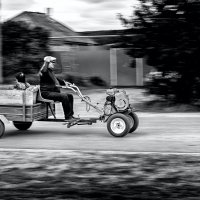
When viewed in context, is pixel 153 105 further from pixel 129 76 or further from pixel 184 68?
pixel 129 76

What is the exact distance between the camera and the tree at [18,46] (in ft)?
83.6

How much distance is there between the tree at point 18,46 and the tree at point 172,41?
932 cm

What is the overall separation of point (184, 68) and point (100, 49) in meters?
13.2

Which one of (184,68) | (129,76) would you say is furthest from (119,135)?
(129,76)

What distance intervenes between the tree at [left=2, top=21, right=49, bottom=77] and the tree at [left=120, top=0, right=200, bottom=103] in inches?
367

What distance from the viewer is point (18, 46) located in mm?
25641

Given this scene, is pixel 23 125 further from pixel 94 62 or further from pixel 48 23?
pixel 48 23

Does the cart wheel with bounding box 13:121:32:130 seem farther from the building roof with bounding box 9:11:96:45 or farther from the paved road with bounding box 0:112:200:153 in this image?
the building roof with bounding box 9:11:96:45

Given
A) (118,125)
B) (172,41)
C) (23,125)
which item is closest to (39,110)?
(23,125)

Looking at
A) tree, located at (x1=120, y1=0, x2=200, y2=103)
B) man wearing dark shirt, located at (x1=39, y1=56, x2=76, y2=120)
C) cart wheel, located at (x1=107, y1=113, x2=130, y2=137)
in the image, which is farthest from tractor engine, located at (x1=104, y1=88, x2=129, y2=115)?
tree, located at (x1=120, y1=0, x2=200, y2=103)

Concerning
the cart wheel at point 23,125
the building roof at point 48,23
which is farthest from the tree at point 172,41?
the building roof at point 48,23

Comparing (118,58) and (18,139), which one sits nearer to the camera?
(18,139)

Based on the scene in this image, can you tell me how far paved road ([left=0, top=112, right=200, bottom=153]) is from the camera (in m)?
10.2

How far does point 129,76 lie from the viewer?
29.1 meters
